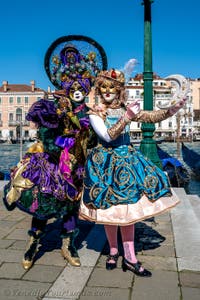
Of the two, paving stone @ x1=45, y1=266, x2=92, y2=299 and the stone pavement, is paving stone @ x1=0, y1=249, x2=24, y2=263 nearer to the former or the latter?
the stone pavement

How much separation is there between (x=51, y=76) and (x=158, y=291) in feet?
7.71

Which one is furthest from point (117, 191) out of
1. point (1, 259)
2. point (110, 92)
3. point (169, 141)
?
point (169, 141)

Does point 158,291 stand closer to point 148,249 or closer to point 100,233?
point 148,249

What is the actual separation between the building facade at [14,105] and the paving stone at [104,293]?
6367cm

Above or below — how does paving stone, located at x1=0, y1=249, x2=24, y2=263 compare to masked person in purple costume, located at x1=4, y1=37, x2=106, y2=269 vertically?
below

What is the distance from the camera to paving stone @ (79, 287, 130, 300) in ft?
8.60

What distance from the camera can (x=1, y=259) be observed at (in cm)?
341

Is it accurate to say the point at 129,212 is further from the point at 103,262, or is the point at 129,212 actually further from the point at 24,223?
the point at 24,223

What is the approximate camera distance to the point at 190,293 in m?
2.70

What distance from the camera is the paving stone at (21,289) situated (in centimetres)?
263

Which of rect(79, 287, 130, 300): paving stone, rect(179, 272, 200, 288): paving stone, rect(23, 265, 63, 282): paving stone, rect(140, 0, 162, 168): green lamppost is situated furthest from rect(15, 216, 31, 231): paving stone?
rect(140, 0, 162, 168): green lamppost

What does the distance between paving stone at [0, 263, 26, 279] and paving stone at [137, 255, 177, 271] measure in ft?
3.66

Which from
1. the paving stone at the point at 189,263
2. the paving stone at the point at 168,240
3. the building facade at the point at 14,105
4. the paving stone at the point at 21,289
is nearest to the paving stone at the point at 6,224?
the paving stone at the point at 21,289

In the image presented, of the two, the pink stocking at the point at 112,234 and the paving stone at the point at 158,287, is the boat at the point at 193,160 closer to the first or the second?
the pink stocking at the point at 112,234
